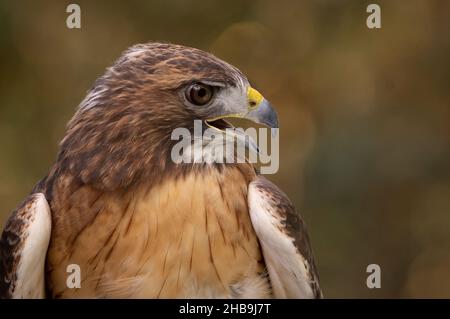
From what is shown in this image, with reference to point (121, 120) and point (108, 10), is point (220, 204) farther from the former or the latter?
point (108, 10)

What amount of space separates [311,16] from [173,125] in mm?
3048

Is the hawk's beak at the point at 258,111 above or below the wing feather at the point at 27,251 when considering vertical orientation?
above

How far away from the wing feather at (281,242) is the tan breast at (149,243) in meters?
0.14

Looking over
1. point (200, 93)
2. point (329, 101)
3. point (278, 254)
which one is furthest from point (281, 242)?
point (329, 101)

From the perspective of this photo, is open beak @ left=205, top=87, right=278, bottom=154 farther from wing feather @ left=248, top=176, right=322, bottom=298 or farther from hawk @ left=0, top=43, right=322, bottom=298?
wing feather @ left=248, top=176, right=322, bottom=298

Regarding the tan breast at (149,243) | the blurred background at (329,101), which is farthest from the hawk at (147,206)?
the blurred background at (329,101)

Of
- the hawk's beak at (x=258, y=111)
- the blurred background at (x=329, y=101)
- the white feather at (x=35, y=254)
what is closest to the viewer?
the white feather at (x=35, y=254)

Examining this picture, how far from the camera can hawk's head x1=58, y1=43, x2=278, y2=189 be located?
11.3 feet

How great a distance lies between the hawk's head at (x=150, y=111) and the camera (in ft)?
11.3

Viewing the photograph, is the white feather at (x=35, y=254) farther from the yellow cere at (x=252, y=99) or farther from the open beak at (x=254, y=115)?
the yellow cere at (x=252, y=99)

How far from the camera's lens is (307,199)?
609 cm

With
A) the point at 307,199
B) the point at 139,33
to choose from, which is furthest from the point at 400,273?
the point at 139,33

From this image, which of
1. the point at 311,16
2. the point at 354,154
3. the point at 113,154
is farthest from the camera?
the point at 311,16

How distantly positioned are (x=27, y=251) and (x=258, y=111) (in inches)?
42.6
